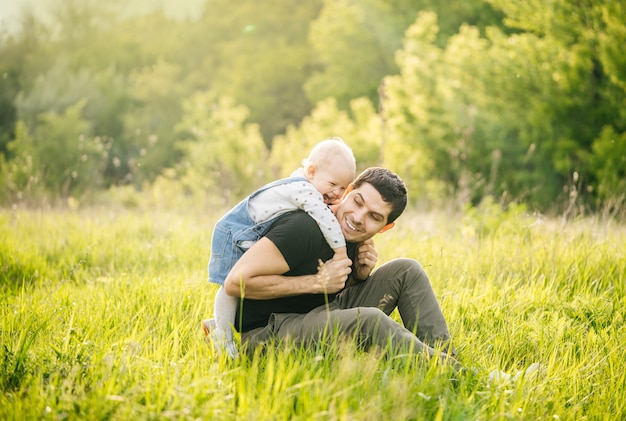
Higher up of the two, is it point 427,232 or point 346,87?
point 346,87

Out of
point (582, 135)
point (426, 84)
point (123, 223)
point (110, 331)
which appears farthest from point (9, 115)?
point (110, 331)

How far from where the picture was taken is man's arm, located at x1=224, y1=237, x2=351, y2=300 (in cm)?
275

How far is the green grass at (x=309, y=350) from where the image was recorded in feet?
7.37

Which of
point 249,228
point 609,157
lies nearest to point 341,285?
point 249,228

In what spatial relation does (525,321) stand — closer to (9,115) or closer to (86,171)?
(86,171)

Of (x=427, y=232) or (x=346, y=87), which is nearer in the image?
(x=427, y=232)

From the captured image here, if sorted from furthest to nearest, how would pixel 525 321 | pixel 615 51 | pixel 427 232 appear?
pixel 615 51 < pixel 427 232 < pixel 525 321

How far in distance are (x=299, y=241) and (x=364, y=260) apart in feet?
1.97

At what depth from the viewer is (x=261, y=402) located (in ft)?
7.32

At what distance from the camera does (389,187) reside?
3.16 metres

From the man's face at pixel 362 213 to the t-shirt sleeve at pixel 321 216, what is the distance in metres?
0.23

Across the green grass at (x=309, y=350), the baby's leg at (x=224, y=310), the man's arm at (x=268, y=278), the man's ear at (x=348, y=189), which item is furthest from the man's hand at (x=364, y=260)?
the baby's leg at (x=224, y=310)

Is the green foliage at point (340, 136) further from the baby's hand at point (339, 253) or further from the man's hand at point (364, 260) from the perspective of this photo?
the baby's hand at point (339, 253)

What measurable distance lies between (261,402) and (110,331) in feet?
3.90
